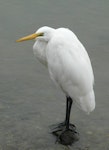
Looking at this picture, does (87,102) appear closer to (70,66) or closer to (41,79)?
(70,66)

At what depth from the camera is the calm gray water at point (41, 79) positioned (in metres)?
3.87

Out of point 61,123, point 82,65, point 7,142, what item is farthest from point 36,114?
point 82,65

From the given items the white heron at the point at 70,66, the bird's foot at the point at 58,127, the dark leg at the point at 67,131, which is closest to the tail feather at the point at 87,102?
the white heron at the point at 70,66

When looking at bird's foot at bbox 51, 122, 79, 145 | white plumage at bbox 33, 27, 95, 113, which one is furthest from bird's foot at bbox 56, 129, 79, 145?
white plumage at bbox 33, 27, 95, 113

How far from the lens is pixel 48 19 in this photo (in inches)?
266

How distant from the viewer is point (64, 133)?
388cm

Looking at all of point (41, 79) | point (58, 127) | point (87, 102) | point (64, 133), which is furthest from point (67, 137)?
point (41, 79)

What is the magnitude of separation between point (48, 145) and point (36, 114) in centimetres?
52

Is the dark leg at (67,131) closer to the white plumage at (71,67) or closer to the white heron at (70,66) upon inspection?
the white heron at (70,66)

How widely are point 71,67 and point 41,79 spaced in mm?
1443

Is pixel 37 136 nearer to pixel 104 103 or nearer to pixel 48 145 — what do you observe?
pixel 48 145

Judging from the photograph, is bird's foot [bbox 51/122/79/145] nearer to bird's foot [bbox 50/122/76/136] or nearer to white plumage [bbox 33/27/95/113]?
bird's foot [bbox 50/122/76/136]

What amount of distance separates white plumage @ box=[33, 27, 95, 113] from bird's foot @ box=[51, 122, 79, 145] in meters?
0.36

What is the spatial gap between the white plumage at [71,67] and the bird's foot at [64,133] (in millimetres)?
361
